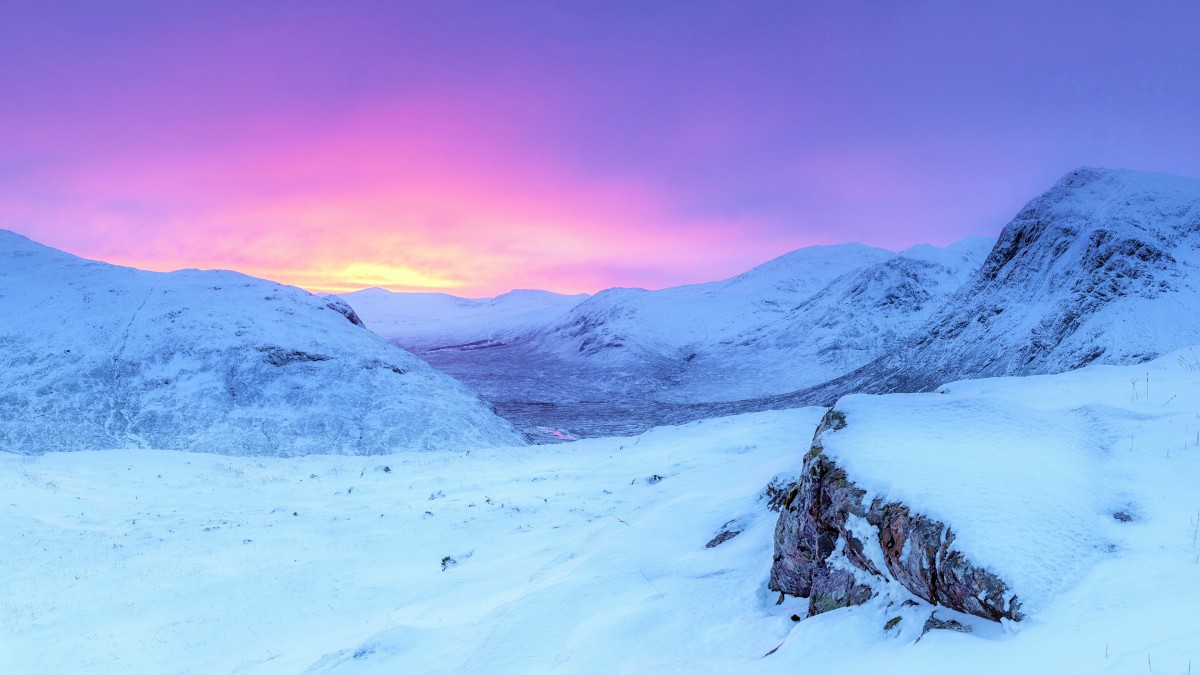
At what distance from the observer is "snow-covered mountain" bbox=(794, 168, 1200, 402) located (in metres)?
36.9

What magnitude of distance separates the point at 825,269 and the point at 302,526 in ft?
494

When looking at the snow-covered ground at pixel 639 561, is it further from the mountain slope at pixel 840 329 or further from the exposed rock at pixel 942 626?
the mountain slope at pixel 840 329

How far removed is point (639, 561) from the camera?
937 cm

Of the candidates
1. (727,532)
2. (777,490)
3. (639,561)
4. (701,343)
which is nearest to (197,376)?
(639,561)

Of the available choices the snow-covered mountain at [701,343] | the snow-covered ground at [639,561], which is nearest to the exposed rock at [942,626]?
the snow-covered ground at [639,561]

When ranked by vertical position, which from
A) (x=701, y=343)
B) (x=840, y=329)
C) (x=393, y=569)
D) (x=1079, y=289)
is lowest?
(x=393, y=569)

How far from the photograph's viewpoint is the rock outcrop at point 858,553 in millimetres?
4754

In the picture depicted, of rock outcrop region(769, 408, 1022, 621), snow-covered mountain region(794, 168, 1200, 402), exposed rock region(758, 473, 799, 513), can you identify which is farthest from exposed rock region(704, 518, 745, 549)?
snow-covered mountain region(794, 168, 1200, 402)

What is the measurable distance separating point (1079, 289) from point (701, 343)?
72.5 meters

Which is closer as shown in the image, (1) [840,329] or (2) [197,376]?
(2) [197,376]

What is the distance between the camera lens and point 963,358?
50406 millimetres

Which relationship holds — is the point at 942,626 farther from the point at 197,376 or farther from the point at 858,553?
the point at 197,376

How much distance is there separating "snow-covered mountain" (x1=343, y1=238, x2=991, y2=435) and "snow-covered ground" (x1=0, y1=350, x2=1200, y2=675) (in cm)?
4056

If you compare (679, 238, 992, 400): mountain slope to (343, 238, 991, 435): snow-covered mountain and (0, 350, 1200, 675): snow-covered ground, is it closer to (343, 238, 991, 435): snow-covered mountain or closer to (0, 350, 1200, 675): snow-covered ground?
(343, 238, 991, 435): snow-covered mountain
